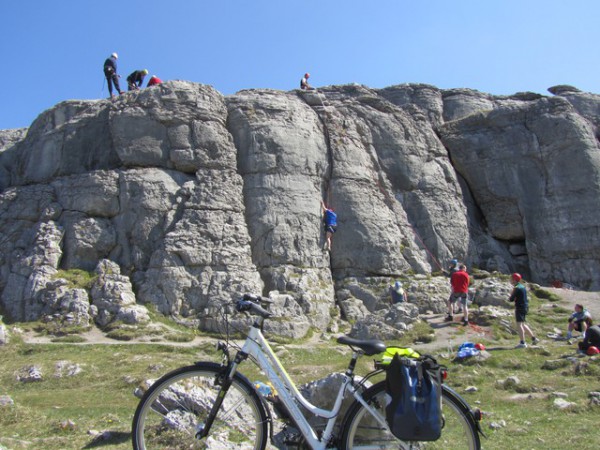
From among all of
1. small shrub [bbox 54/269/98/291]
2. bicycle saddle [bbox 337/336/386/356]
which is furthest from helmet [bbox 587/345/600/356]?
small shrub [bbox 54/269/98/291]

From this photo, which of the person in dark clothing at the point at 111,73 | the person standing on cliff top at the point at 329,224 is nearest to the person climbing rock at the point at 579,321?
the person standing on cliff top at the point at 329,224

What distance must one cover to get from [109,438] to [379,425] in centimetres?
348

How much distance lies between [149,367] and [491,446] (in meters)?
8.85

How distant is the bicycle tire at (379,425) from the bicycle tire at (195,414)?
2.72ft

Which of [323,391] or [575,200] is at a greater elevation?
[575,200]

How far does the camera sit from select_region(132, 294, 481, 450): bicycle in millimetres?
4594

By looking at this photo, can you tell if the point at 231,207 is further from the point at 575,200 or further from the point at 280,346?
the point at 575,200

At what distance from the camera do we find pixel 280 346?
16172 mm

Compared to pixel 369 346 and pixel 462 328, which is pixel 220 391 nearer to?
pixel 369 346

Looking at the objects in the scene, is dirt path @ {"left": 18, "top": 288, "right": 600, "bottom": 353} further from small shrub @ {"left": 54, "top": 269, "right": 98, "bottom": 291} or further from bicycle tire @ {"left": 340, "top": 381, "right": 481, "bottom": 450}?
bicycle tire @ {"left": 340, "top": 381, "right": 481, "bottom": 450}

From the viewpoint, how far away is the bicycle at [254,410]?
4594mm

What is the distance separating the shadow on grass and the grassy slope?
0.04ft

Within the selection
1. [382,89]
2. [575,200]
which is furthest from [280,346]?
[382,89]

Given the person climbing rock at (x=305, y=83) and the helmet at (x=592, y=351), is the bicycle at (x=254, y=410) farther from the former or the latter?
the person climbing rock at (x=305, y=83)
